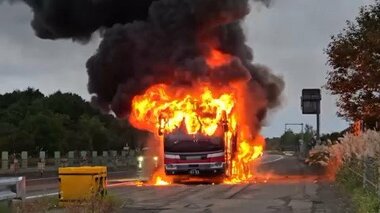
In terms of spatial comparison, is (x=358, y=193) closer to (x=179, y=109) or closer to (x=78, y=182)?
(x=78, y=182)

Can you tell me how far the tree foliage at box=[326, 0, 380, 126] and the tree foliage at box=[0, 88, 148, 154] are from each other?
85.3 ft

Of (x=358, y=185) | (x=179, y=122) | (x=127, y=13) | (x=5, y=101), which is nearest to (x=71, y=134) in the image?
(x=5, y=101)

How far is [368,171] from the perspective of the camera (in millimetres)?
16828

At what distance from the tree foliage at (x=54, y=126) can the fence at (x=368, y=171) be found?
33363 mm

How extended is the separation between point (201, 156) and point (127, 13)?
31.4 ft

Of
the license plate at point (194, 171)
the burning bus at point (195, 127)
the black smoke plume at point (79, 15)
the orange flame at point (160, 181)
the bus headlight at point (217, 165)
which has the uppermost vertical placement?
the black smoke plume at point (79, 15)

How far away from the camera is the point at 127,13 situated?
32.8 m

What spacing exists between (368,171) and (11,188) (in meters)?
9.33

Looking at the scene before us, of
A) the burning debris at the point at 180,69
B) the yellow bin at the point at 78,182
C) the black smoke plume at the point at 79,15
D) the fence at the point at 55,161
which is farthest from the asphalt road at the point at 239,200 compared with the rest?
the fence at the point at 55,161

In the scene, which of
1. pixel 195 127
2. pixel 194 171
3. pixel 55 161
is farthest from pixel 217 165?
pixel 55 161

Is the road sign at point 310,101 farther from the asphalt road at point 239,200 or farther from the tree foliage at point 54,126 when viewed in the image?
the asphalt road at point 239,200

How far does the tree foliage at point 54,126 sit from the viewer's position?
6606 centimetres

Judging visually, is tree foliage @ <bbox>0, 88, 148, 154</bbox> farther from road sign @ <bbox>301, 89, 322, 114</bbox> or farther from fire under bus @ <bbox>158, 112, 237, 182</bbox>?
fire under bus @ <bbox>158, 112, 237, 182</bbox>

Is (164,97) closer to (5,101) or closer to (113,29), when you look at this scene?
(113,29)
